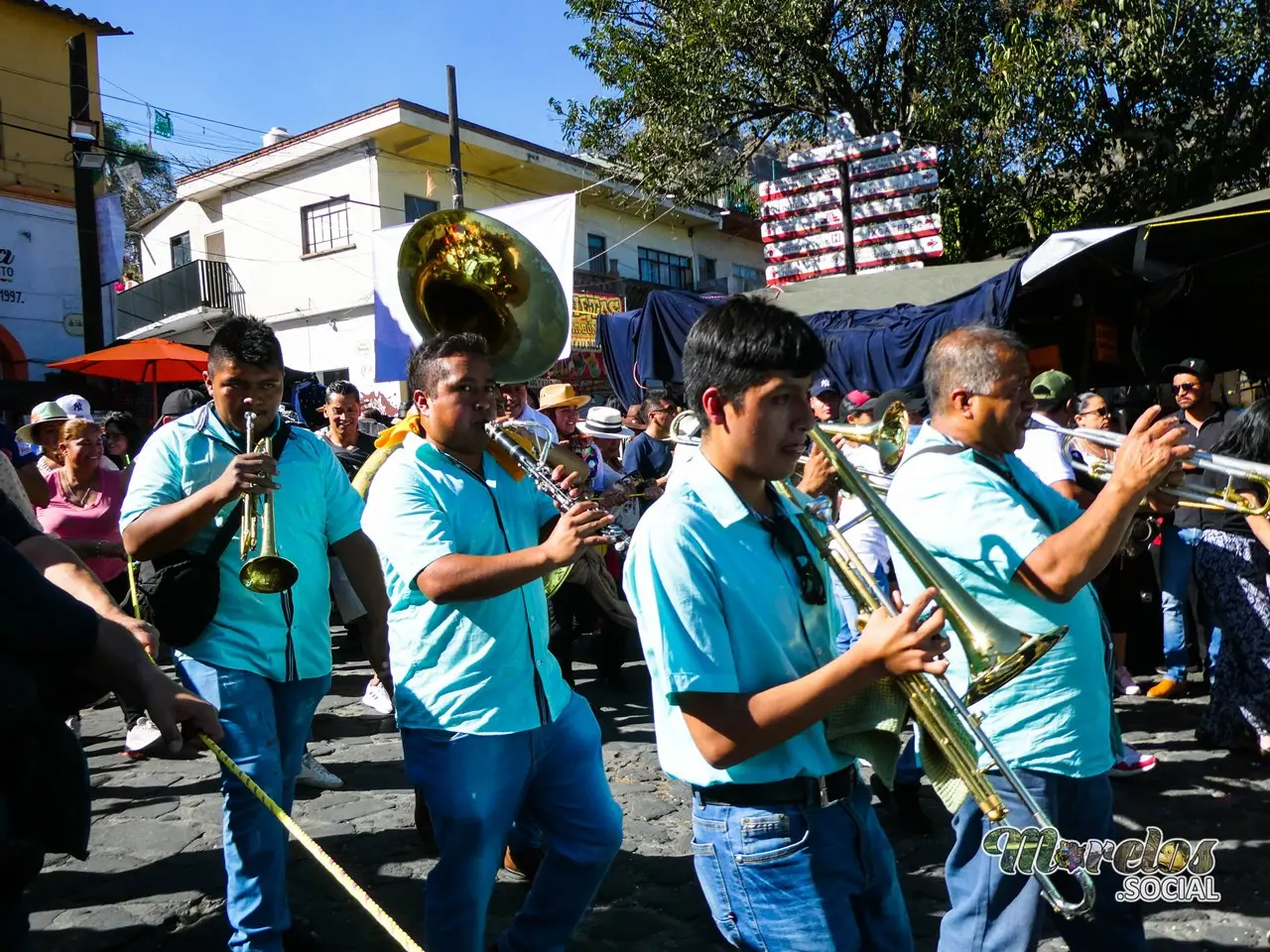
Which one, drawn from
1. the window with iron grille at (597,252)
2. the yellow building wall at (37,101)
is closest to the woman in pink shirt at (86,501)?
the yellow building wall at (37,101)

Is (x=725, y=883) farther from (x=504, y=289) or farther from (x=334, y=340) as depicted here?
(x=334, y=340)

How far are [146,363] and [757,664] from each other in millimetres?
12155

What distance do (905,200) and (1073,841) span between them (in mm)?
Answer: 11149

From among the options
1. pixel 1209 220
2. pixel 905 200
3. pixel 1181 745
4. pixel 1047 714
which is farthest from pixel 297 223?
pixel 1047 714

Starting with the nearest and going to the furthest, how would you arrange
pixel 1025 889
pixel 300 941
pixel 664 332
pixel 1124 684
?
pixel 1025 889 < pixel 300 941 < pixel 1124 684 < pixel 664 332

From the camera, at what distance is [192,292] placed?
935 inches

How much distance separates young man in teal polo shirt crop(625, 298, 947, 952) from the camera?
190 centimetres

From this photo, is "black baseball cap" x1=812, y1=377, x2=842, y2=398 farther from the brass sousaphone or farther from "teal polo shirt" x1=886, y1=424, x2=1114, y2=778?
"teal polo shirt" x1=886, y1=424, x2=1114, y2=778

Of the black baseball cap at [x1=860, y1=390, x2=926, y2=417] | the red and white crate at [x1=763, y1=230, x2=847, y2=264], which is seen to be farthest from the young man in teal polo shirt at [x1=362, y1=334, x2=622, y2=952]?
the red and white crate at [x1=763, y1=230, x2=847, y2=264]

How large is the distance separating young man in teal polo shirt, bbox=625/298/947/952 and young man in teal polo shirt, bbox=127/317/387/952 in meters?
1.63

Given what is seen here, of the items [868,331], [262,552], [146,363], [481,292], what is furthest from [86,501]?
[146,363]

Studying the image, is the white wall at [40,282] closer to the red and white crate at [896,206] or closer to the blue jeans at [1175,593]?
the red and white crate at [896,206]

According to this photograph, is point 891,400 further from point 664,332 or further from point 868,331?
point 664,332

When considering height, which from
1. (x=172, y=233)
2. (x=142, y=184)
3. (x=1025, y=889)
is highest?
(x=142, y=184)
